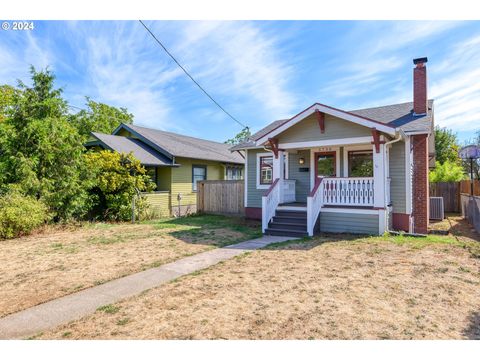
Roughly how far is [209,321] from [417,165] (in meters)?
10.0

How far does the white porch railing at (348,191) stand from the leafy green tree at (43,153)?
9.60 metres

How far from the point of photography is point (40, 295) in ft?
15.3

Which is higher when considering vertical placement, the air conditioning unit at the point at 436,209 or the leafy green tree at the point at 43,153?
the leafy green tree at the point at 43,153

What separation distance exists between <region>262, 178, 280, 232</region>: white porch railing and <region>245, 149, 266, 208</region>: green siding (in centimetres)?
249

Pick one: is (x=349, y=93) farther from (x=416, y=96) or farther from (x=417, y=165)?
(x=417, y=165)

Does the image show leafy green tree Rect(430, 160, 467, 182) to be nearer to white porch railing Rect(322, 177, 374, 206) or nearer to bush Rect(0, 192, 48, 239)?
white porch railing Rect(322, 177, 374, 206)

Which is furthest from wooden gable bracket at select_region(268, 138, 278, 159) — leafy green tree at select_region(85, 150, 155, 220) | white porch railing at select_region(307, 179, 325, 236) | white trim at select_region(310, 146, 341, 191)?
leafy green tree at select_region(85, 150, 155, 220)

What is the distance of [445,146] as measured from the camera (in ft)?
101

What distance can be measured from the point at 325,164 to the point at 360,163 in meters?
1.32

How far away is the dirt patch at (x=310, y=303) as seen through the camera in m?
3.34

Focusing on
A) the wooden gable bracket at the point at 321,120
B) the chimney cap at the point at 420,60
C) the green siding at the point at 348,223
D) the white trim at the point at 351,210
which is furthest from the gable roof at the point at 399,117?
the green siding at the point at 348,223

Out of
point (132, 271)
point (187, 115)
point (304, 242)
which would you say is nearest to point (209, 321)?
point (132, 271)

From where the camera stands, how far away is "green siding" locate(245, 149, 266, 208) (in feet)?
44.1

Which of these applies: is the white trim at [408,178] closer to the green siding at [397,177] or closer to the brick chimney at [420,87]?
the green siding at [397,177]
